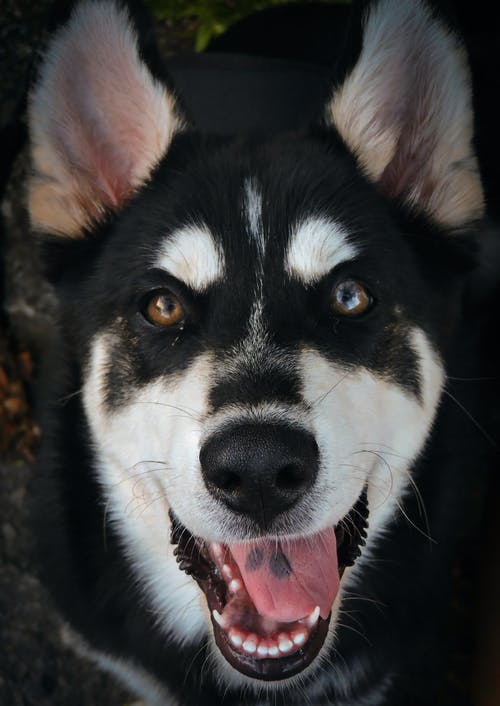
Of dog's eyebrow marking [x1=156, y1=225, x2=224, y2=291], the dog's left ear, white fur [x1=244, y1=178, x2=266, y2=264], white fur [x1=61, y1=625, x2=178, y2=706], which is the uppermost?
the dog's left ear

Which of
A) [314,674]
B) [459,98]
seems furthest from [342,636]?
[459,98]

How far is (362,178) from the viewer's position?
7.06 ft

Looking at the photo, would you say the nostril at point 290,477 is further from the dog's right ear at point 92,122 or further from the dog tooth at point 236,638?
the dog's right ear at point 92,122

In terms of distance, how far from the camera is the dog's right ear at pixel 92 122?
2002mm

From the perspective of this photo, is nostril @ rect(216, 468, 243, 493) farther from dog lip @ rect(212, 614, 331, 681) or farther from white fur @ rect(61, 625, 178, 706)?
white fur @ rect(61, 625, 178, 706)

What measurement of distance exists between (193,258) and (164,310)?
0.16 metres

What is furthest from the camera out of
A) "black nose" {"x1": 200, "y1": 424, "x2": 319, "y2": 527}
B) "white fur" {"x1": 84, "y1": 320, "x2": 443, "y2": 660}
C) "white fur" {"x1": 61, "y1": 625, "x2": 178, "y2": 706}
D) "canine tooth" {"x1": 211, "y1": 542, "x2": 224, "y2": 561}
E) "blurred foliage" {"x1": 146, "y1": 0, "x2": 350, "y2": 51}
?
"blurred foliage" {"x1": 146, "y1": 0, "x2": 350, "y2": 51}

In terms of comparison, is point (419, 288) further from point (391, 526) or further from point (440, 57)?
point (391, 526)

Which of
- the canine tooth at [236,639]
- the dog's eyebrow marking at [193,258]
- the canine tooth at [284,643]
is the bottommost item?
the canine tooth at [284,643]

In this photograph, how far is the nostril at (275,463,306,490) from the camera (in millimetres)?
1655

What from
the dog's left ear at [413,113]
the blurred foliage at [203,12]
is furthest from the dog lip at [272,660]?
the blurred foliage at [203,12]

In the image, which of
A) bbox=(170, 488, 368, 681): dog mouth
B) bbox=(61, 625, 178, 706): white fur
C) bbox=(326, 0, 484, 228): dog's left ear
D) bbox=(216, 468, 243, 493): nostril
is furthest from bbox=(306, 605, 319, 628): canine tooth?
bbox=(326, 0, 484, 228): dog's left ear

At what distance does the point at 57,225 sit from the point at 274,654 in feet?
4.32

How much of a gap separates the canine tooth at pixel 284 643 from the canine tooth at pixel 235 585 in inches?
6.5
